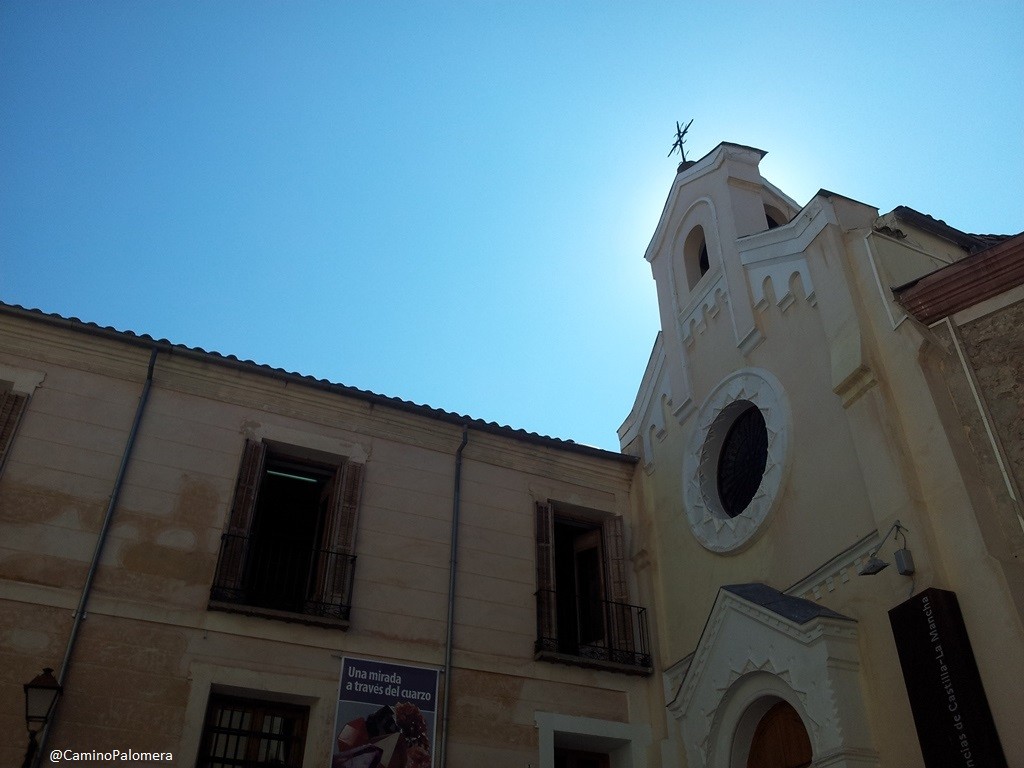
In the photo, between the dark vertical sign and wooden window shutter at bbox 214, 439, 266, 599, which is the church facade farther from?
wooden window shutter at bbox 214, 439, 266, 599

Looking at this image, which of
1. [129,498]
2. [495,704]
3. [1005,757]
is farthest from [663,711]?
[129,498]

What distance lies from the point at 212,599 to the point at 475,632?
10.2 ft

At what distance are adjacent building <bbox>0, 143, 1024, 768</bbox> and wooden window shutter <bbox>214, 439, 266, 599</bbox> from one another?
3 centimetres

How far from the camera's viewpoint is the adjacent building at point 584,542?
785cm

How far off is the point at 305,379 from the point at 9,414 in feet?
11.0

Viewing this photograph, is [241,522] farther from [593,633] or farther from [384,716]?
[593,633]

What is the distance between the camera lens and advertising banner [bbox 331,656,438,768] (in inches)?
376

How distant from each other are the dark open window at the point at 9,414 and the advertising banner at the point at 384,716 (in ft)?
14.2

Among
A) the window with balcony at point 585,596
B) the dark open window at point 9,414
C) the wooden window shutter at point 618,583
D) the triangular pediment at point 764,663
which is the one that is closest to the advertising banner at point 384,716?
the window with balcony at point 585,596

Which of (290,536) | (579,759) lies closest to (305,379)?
(290,536)

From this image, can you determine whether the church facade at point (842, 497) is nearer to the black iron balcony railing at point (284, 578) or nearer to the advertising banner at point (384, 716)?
the advertising banner at point (384, 716)

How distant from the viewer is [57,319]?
10.5 meters

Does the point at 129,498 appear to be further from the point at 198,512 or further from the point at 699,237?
the point at 699,237

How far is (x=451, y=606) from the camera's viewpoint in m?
10.9
